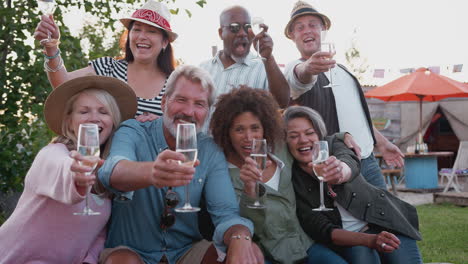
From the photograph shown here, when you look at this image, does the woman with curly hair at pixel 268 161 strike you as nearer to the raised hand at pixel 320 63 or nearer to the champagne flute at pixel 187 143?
the raised hand at pixel 320 63

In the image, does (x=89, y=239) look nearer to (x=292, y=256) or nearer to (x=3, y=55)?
(x=292, y=256)

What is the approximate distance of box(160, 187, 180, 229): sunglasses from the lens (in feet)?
10.2

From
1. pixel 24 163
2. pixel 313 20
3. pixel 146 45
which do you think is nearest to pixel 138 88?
pixel 146 45

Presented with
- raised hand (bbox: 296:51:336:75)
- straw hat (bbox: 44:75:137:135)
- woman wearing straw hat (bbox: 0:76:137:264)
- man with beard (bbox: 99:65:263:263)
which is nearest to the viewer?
woman wearing straw hat (bbox: 0:76:137:264)

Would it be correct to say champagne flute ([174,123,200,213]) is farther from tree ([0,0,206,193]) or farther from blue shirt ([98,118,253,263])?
tree ([0,0,206,193])

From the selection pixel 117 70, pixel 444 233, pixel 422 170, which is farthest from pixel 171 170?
pixel 422 170

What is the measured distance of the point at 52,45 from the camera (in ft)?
12.7

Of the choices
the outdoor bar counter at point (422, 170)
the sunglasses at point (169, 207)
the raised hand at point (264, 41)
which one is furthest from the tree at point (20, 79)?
the outdoor bar counter at point (422, 170)

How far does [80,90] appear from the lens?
3.27 m

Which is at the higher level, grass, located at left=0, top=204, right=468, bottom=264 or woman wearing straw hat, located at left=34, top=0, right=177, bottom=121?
woman wearing straw hat, located at left=34, top=0, right=177, bottom=121

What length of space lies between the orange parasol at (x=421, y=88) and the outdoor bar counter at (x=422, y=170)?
184 cm

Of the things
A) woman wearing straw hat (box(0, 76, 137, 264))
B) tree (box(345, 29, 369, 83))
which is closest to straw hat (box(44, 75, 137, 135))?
woman wearing straw hat (box(0, 76, 137, 264))

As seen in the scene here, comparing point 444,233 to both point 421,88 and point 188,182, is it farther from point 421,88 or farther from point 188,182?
point 188,182

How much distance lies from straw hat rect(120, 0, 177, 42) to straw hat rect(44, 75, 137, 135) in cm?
110
